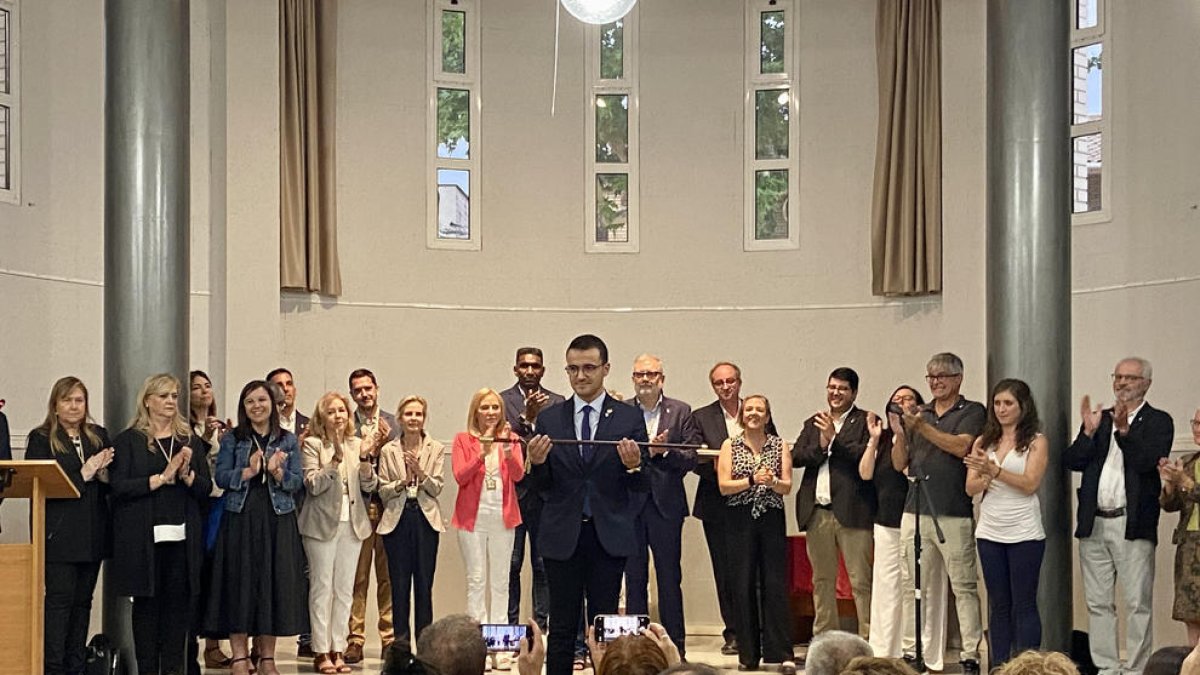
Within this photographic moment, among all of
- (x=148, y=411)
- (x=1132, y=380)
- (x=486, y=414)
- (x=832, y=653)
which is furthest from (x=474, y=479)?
(x=832, y=653)

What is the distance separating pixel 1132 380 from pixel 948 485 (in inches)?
42.1

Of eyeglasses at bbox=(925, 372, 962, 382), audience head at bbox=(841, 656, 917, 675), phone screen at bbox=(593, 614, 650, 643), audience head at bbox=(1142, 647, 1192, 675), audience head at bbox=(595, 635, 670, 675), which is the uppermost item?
eyeglasses at bbox=(925, 372, 962, 382)

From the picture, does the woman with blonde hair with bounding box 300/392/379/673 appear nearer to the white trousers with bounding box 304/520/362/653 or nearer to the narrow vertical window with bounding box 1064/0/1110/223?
the white trousers with bounding box 304/520/362/653

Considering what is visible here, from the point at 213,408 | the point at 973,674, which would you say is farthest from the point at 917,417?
the point at 213,408

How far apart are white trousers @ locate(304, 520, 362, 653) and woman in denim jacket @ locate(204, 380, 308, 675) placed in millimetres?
279

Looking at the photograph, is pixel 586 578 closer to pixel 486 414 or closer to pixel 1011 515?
pixel 486 414

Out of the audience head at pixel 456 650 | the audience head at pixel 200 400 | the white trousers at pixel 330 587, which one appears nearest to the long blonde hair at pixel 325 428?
the white trousers at pixel 330 587

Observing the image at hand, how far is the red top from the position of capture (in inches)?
341

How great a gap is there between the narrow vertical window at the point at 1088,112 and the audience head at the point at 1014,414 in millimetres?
2695

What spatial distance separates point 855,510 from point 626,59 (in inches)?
169

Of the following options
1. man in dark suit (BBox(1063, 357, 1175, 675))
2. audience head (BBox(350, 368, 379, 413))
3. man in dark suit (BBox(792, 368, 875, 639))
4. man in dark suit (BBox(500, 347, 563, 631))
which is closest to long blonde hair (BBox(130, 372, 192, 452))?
audience head (BBox(350, 368, 379, 413))

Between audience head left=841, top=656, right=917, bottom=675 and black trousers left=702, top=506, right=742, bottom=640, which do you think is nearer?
audience head left=841, top=656, right=917, bottom=675

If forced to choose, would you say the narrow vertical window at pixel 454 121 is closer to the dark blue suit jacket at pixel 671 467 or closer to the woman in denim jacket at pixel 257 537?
the dark blue suit jacket at pixel 671 467

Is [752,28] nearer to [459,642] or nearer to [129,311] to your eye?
[129,311]
